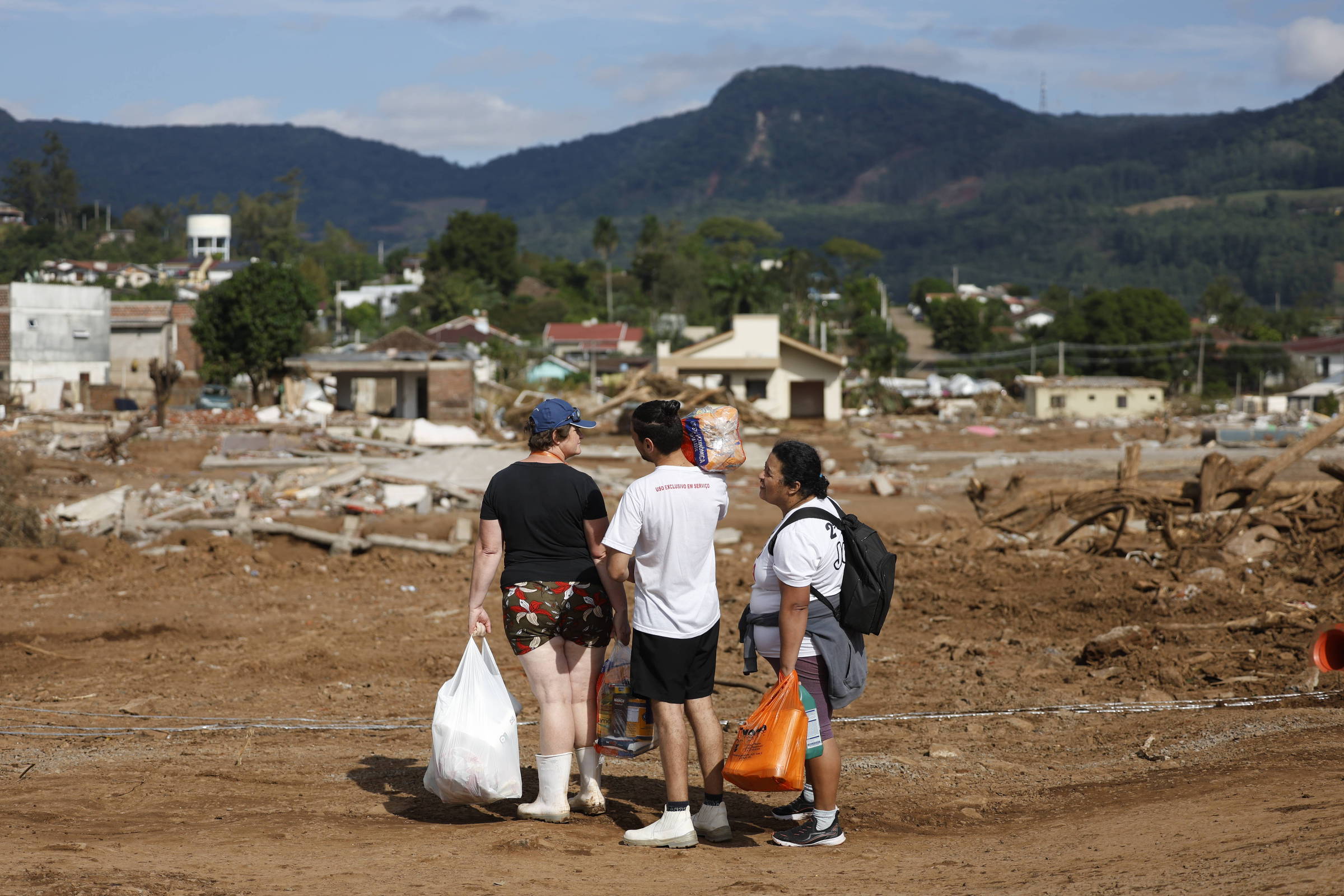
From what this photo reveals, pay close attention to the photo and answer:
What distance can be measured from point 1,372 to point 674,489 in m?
54.8

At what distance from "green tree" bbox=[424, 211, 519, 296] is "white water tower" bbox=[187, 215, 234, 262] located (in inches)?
2859

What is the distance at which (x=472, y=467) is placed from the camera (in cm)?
2417

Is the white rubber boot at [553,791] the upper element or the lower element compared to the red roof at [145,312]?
lower

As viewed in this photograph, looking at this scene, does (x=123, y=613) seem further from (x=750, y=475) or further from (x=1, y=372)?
(x=1, y=372)

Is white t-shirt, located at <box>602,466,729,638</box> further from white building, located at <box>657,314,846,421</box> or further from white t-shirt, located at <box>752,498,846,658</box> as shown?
white building, located at <box>657,314,846,421</box>

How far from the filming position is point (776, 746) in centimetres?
458

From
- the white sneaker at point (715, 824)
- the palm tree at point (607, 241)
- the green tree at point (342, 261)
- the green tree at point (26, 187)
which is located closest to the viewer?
the white sneaker at point (715, 824)

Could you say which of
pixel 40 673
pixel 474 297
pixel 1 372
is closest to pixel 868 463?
pixel 40 673

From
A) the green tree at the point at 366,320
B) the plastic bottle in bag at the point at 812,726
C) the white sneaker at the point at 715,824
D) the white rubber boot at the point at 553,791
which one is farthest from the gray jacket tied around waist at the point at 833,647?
the green tree at the point at 366,320

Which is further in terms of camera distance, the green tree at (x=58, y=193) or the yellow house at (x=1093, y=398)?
the green tree at (x=58, y=193)

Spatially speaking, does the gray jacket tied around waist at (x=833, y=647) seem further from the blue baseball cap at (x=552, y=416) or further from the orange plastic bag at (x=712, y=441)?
the blue baseball cap at (x=552, y=416)

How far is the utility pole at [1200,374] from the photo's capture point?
7275 centimetres

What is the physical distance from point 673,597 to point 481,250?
104 metres

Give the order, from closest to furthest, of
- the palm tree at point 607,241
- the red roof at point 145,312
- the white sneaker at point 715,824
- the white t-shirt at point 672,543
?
the white t-shirt at point 672,543
the white sneaker at point 715,824
the red roof at point 145,312
the palm tree at point 607,241
